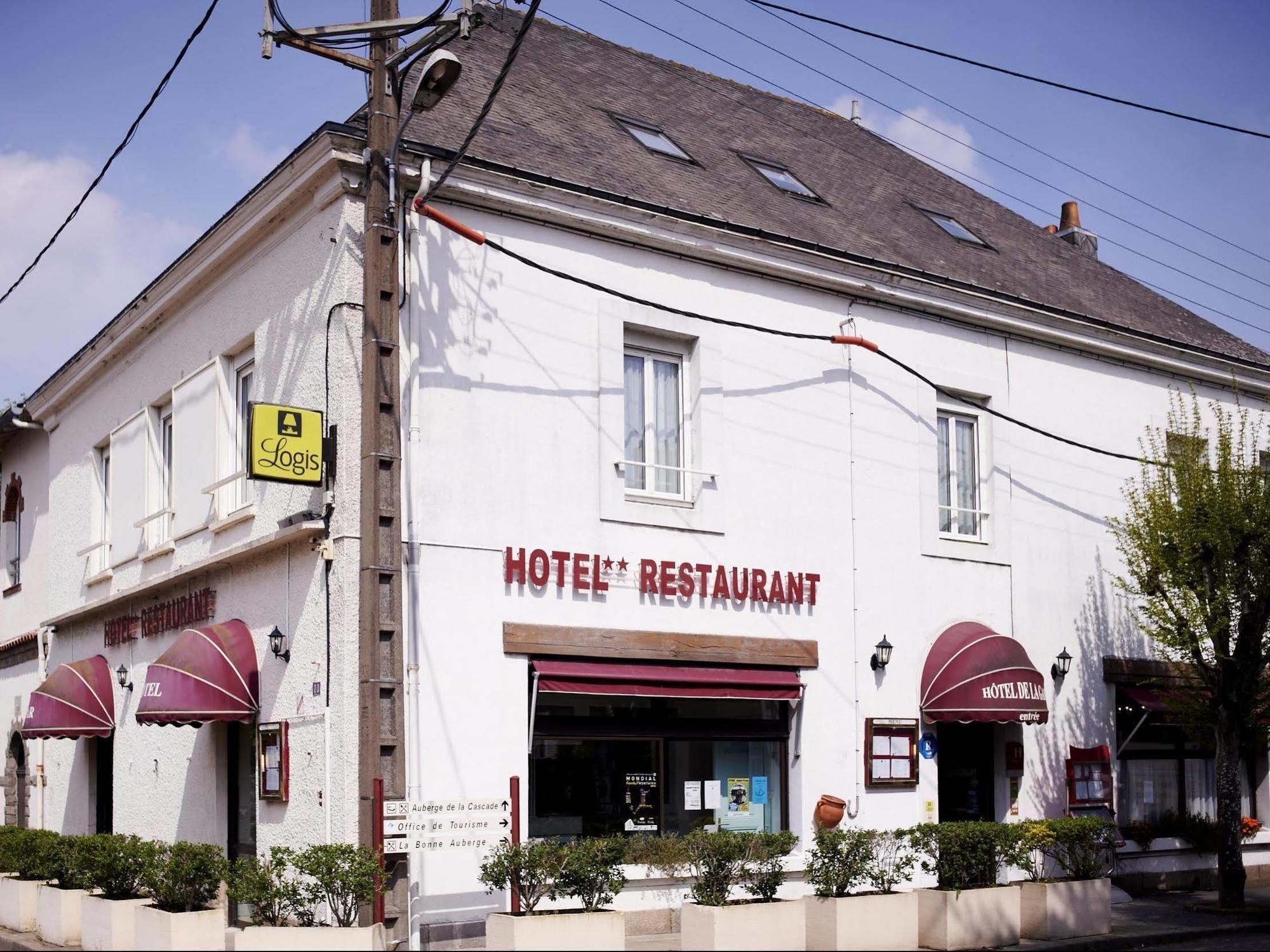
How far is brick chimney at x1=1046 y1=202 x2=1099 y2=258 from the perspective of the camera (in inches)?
958

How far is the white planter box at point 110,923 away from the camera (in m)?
12.3

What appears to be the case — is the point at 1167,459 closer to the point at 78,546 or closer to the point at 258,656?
the point at 258,656

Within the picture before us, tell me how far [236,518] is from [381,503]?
296cm

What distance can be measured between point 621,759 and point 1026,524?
6454 mm

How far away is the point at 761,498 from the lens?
15328 mm

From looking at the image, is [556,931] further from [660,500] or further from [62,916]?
[62,916]

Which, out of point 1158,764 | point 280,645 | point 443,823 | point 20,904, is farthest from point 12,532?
point 1158,764

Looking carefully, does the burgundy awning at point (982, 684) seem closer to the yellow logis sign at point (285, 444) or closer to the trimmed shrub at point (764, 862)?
the trimmed shrub at point (764, 862)

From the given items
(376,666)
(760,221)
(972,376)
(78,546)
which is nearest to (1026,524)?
(972,376)

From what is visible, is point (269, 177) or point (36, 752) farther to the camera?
point (36, 752)

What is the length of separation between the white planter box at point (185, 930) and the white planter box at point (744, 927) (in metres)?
3.80

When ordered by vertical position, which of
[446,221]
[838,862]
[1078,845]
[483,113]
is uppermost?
[483,113]

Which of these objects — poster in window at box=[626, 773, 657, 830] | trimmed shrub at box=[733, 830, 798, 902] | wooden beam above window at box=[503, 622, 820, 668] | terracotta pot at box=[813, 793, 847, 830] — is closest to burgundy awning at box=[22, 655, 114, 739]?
wooden beam above window at box=[503, 622, 820, 668]

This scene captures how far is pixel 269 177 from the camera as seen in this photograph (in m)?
14.1
